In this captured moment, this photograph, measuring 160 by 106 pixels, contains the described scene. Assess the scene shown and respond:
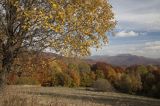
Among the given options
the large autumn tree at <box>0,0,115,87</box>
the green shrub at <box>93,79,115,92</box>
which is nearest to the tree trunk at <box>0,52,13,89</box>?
the large autumn tree at <box>0,0,115,87</box>

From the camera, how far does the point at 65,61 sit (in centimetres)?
1911

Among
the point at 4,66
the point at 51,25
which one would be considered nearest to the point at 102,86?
the point at 4,66

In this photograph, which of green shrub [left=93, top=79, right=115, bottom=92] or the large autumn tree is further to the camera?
green shrub [left=93, top=79, right=115, bottom=92]

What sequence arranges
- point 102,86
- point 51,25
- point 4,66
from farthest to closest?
point 102,86
point 4,66
point 51,25

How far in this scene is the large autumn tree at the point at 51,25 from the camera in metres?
16.0

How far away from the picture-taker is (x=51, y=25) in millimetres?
15438

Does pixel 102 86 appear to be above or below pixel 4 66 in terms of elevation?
below

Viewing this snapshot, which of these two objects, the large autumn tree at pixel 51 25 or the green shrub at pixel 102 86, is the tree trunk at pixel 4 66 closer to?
the large autumn tree at pixel 51 25

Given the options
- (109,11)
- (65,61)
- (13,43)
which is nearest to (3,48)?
(13,43)

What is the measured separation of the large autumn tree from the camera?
52.4 feet

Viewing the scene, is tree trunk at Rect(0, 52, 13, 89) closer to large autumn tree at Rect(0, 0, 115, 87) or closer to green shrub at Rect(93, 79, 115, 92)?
large autumn tree at Rect(0, 0, 115, 87)

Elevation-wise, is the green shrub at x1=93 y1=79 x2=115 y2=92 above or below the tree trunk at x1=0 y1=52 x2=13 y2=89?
below

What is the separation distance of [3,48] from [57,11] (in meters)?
4.25

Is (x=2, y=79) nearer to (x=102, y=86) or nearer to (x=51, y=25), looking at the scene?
(x=51, y=25)
